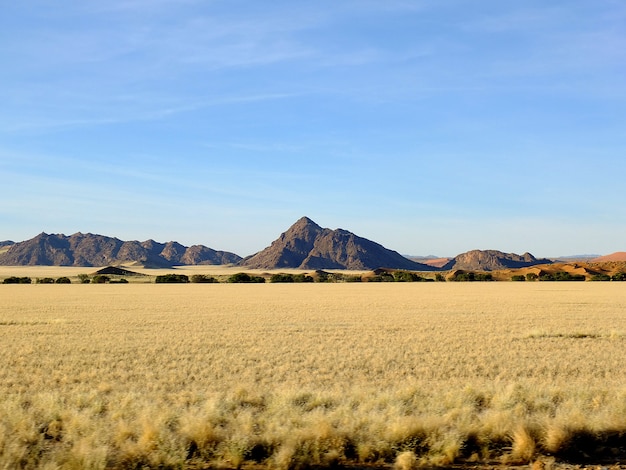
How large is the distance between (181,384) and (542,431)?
25.9 feet

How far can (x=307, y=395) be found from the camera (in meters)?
10.6

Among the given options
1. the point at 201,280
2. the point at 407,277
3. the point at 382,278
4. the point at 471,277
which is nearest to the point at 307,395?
the point at 201,280

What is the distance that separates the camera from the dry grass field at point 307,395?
297 inches

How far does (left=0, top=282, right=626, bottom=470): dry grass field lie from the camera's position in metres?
7.53

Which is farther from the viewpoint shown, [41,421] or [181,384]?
[181,384]

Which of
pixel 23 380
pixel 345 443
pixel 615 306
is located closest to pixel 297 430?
pixel 345 443

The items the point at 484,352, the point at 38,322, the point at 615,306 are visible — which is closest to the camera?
the point at 484,352

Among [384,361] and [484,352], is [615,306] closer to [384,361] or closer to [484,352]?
[484,352]

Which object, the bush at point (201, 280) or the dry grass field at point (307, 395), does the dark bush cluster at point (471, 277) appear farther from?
the dry grass field at point (307, 395)

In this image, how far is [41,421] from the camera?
8.76m

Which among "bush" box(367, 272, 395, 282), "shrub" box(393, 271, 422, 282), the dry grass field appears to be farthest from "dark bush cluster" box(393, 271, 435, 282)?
the dry grass field

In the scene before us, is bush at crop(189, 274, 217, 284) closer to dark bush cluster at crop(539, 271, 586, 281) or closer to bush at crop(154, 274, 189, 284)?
bush at crop(154, 274, 189, 284)

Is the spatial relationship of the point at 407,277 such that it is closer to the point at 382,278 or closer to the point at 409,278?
the point at 409,278

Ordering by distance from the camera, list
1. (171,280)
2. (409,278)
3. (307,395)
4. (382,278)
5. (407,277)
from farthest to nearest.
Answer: (382,278), (407,277), (409,278), (171,280), (307,395)
